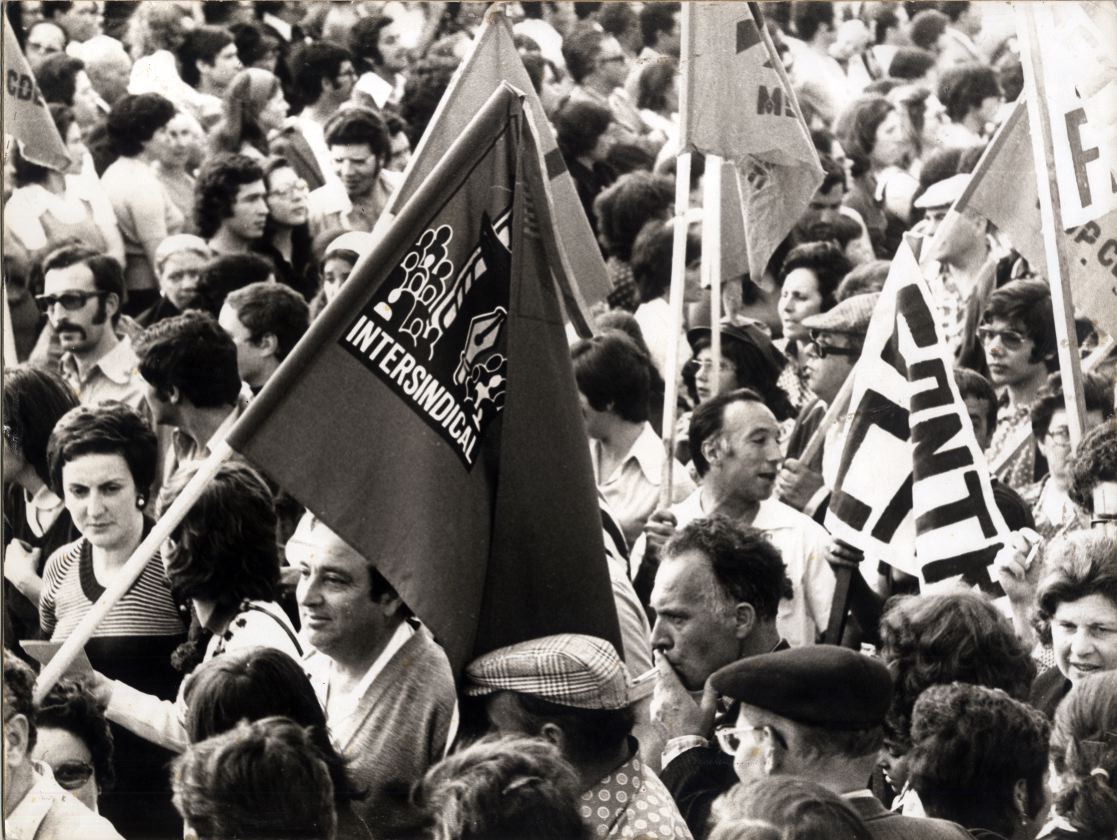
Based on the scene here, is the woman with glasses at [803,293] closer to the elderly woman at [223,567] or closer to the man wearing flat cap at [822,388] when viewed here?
the man wearing flat cap at [822,388]

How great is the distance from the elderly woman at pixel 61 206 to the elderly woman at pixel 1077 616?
284cm

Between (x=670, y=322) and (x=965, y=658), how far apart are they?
1278 mm

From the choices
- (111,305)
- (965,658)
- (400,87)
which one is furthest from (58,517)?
(965,658)

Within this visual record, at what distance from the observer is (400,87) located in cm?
606

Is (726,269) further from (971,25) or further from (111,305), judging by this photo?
(111,305)

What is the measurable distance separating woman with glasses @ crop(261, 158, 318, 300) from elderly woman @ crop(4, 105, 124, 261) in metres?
0.44

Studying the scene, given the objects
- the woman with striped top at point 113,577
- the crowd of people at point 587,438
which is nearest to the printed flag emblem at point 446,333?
the crowd of people at point 587,438

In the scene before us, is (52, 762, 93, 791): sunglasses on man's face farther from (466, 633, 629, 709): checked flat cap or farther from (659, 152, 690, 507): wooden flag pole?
(659, 152, 690, 507): wooden flag pole

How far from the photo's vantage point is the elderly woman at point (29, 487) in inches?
234

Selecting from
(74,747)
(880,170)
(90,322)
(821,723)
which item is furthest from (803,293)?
(74,747)

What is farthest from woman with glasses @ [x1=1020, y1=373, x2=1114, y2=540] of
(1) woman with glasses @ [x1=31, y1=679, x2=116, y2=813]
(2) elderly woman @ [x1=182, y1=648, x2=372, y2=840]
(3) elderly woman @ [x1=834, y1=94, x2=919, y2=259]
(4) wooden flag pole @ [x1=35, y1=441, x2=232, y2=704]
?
(1) woman with glasses @ [x1=31, y1=679, x2=116, y2=813]

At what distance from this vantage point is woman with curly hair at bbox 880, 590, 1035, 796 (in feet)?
19.0

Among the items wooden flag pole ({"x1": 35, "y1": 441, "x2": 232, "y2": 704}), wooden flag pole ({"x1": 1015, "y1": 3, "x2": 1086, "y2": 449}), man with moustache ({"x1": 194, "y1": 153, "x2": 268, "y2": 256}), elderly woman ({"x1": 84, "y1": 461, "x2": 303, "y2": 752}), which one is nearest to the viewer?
wooden flag pole ({"x1": 35, "y1": 441, "x2": 232, "y2": 704})

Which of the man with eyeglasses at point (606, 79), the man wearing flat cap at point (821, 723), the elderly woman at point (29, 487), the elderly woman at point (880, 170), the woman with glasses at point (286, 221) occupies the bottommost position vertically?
the man wearing flat cap at point (821, 723)
